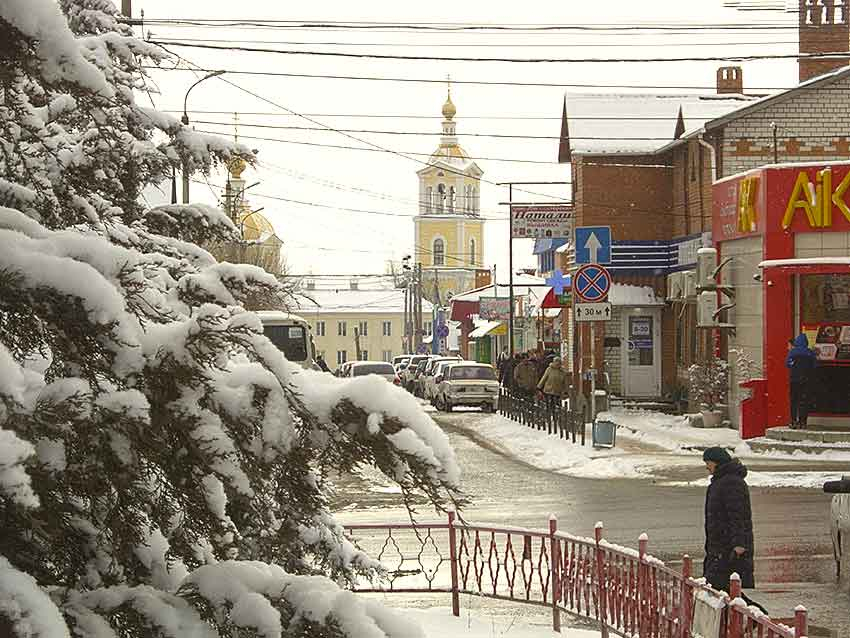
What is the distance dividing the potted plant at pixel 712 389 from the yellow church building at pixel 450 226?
323ft

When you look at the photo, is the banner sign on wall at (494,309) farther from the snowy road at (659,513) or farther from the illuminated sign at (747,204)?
the snowy road at (659,513)

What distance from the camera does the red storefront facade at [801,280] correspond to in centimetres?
2742

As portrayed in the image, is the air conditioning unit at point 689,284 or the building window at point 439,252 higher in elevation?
the building window at point 439,252

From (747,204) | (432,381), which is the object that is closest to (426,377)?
(432,381)

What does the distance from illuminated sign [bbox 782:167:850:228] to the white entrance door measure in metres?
14.7

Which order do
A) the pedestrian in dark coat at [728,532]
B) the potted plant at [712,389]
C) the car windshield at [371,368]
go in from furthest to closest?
1. the car windshield at [371,368]
2. the potted plant at [712,389]
3. the pedestrian in dark coat at [728,532]

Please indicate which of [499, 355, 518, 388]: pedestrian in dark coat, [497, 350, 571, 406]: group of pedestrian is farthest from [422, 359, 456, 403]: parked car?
[499, 355, 518, 388]: pedestrian in dark coat

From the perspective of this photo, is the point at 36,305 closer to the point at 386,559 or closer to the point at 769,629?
the point at 769,629

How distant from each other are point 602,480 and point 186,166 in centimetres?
1888

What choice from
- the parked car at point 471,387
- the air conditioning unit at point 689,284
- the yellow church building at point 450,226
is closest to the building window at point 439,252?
the yellow church building at point 450,226

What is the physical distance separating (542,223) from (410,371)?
596 inches

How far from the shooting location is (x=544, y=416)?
3253 centimetres

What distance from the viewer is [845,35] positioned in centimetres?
3969

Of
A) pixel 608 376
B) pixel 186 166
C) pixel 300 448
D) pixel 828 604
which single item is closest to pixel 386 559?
pixel 828 604
